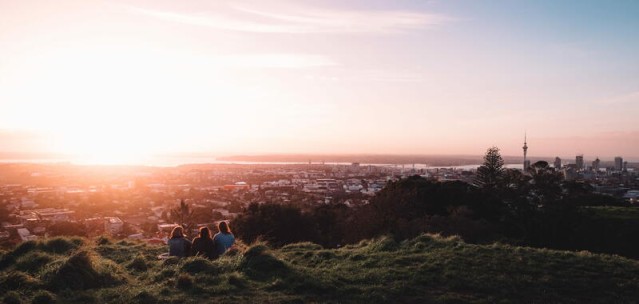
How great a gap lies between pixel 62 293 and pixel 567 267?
8.40 metres

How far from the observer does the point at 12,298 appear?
6.64 metres

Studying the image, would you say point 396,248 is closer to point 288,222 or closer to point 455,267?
point 455,267

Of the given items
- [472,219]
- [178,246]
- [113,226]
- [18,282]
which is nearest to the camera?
[18,282]

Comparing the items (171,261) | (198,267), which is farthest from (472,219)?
(198,267)

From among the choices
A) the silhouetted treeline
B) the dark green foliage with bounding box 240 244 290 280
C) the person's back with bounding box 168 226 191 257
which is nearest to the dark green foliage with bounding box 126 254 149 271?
the person's back with bounding box 168 226 191 257

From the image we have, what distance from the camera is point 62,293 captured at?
7.14 m

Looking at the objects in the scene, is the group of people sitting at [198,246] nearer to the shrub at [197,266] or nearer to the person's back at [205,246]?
the person's back at [205,246]

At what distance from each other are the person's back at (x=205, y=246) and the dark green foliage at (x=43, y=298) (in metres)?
3.68

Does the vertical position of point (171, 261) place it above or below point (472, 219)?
above

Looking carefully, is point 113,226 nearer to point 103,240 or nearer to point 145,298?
point 103,240

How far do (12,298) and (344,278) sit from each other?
4934 mm

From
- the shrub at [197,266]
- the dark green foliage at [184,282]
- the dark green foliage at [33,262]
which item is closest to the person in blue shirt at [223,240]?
the shrub at [197,266]

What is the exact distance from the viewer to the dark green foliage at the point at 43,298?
668 cm

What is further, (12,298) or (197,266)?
(197,266)
